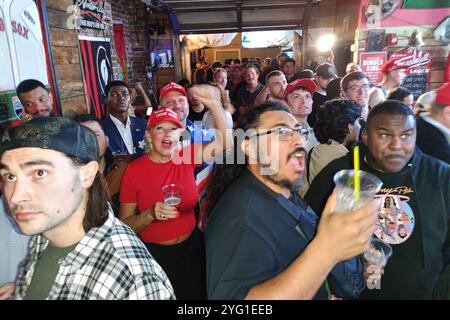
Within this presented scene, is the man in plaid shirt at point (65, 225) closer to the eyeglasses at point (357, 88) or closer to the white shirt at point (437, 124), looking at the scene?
the white shirt at point (437, 124)

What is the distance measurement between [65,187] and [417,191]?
177cm

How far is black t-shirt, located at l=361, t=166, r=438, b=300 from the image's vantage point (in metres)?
1.77

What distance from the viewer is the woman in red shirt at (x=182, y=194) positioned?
2438 mm

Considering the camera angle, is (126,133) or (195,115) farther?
(195,115)

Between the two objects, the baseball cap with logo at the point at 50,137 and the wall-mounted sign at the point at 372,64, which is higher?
the wall-mounted sign at the point at 372,64

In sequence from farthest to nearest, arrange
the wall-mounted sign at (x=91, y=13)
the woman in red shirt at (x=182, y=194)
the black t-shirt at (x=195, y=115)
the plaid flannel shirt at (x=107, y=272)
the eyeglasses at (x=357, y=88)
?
the black t-shirt at (x=195, y=115)
the wall-mounted sign at (x=91, y=13)
the eyeglasses at (x=357, y=88)
the woman in red shirt at (x=182, y=194)
the plaid flannel shirt at (x=107, y=272)

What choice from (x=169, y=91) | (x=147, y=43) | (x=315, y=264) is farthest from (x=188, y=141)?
(x=147, y=43)

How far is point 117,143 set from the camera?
145 inches

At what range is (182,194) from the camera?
2.49 metres

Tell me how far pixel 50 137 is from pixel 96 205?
1.12 feet

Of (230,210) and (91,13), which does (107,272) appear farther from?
(91,13)

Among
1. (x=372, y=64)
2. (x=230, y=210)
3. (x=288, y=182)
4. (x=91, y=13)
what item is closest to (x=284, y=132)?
(x=288, y=182)

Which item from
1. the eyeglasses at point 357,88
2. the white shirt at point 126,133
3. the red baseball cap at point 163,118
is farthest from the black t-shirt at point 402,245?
the white shirt at point 126,133

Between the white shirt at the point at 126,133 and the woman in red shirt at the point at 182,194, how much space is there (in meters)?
1.23
